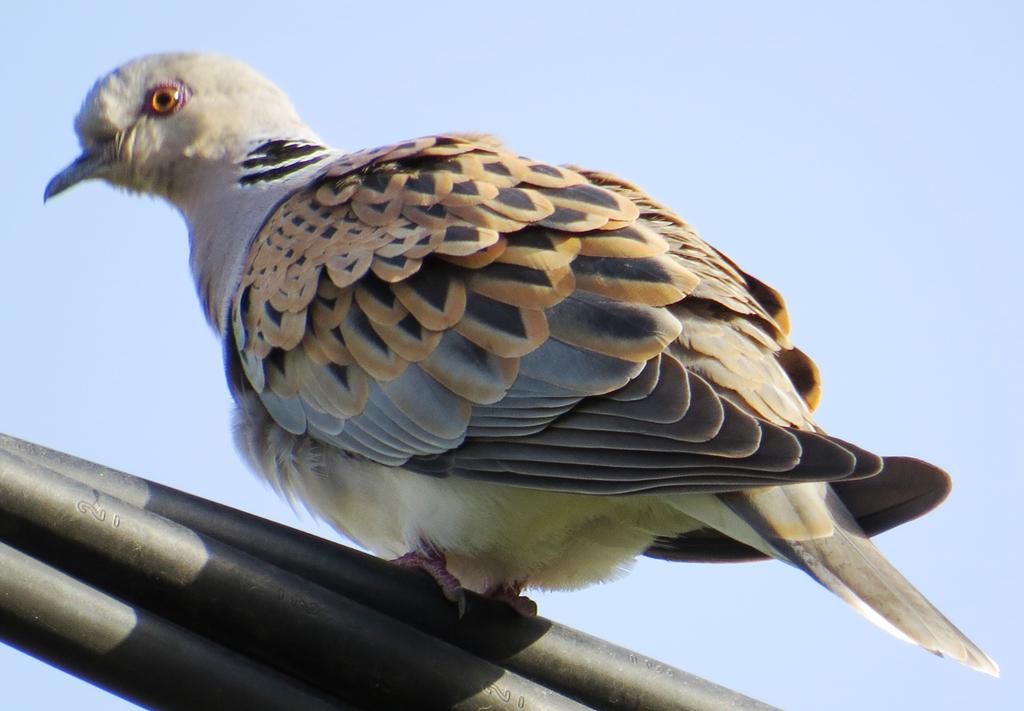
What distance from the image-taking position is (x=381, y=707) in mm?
2240

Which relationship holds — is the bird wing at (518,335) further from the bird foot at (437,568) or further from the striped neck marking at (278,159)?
the striped neck marking at (278,159)

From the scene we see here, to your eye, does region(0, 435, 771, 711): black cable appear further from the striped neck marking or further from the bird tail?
the striped neck marking

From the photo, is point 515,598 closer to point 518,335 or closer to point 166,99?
point 518,335

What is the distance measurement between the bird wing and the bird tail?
0.54ft

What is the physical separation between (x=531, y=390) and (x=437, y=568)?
1.37ft

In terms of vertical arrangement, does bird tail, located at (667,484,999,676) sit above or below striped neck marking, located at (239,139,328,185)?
below

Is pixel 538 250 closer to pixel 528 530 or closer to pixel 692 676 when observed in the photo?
pixel 528 530

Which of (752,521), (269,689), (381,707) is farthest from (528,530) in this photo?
(269,689)

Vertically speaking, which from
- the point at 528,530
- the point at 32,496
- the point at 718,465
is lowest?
the point at 528,530

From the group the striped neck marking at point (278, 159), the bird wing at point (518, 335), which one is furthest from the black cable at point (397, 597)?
the striped neck marking at point (278, 159)

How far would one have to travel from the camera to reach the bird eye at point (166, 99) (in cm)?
500

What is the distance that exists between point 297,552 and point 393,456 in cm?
117

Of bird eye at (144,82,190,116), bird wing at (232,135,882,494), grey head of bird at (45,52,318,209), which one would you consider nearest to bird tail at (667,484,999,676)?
bird wing at (232,135,882,494)

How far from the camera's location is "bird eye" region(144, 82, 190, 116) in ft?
16.4
